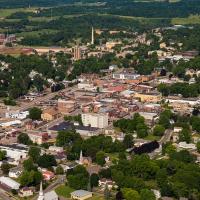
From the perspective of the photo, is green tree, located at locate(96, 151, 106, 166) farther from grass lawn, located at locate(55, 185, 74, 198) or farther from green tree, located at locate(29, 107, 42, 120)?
green tree, located at locate(29, 107, 42, 120)

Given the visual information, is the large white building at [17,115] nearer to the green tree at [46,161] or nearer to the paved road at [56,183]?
the green tree at [46,161]

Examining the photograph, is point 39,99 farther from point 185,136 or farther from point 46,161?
point 46,161

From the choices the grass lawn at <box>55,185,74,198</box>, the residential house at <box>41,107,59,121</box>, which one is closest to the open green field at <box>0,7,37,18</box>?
the residential house at <box>41,107,59,121</box>

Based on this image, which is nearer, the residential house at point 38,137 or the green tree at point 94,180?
the green tree at point 94,180

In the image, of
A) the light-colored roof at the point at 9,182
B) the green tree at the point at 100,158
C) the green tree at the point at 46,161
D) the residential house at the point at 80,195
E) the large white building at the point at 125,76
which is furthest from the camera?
the large white building at the point at 125,76

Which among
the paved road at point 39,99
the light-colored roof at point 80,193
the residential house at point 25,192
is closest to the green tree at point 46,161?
the residential house at point 25,192

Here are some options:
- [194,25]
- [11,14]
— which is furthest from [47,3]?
[194,25]
